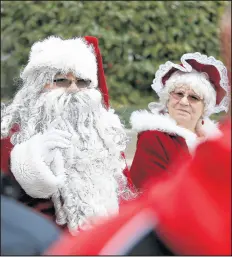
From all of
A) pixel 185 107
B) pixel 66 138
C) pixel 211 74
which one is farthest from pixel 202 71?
pixel 66 138

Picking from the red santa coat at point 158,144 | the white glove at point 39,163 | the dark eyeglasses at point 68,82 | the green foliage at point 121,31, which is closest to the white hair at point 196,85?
the red santa coat at point 158,144

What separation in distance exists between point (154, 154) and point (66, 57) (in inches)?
31.9

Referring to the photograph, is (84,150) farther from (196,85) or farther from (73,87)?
(196,85)

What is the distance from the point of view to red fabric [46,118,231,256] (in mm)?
968

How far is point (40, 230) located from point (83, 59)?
88.9 inches

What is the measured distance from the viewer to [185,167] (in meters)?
1.00

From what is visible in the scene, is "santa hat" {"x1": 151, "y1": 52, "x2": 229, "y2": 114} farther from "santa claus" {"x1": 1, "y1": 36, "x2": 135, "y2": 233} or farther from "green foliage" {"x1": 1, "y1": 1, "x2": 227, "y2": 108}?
"green foliage" {"x1": 1, "y1": 1, "x2": 227, "y2": 108}

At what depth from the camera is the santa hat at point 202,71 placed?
3903 mm

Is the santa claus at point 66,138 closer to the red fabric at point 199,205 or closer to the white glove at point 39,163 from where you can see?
the white glove at point 39,163

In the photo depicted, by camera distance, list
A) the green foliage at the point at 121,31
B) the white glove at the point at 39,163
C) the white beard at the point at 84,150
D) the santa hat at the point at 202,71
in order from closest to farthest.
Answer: the white glove at the point at 39,163 < the white beard at the point at 84,150 < the santa hat at the point at 202,71 < the green foliage at the point at 121,31

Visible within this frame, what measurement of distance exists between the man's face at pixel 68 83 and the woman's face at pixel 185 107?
815 mm

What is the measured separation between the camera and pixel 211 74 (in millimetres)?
3963

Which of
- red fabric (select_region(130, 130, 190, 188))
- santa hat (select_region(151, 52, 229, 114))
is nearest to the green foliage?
santa hat (select_region(151, 52, 229, 114))

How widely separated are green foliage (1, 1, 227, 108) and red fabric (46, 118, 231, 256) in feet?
20.6
